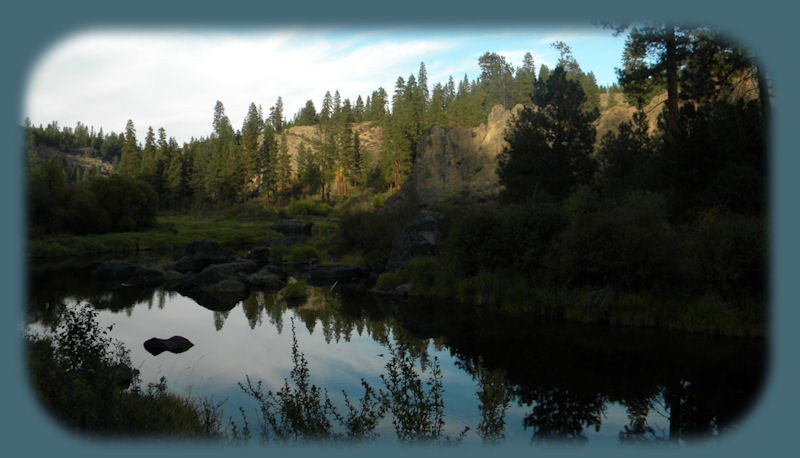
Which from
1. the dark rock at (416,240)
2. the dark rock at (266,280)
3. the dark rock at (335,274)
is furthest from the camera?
the dark rock at (335,274)

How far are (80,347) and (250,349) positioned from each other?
22.6 ft

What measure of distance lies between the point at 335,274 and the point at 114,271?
13.3m

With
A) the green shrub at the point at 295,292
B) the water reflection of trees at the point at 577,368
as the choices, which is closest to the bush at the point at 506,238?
the water reflection of trees at the point at 577,368

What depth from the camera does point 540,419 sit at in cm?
929

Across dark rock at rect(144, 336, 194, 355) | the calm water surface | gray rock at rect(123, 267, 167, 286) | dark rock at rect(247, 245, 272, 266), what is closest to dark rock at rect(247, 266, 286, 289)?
gray rock at rect(123, 267, 167, 286)

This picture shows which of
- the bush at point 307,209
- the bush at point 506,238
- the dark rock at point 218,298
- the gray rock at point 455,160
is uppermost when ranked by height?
the gray rock at point 455,160

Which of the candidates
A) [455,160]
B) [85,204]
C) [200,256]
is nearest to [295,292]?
[200,256]

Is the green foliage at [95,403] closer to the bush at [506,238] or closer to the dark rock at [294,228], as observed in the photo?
the bush at [506,238]

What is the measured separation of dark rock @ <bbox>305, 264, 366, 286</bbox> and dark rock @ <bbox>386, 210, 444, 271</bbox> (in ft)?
6.77

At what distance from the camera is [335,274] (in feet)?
94.1

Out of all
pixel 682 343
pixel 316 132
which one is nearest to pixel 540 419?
pixel 682 343

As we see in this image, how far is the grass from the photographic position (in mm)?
38531

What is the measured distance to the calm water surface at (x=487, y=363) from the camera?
9.06 metres

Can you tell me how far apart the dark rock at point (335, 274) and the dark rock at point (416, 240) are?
81.3 inches
